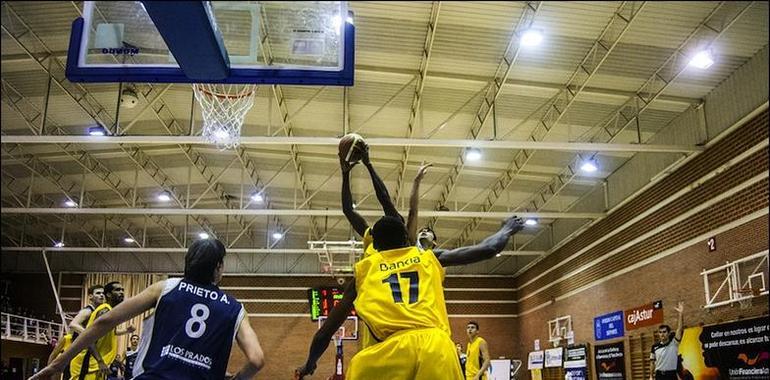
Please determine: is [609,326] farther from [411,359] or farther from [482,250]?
[411,359]

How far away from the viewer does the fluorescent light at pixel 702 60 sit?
12.2 m

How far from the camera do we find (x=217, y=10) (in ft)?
19.6

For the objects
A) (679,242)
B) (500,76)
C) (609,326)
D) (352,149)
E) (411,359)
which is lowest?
(411,359)

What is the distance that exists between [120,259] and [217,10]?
26.4 metres

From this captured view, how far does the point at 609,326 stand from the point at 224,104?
11.6m

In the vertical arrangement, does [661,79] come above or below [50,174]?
below

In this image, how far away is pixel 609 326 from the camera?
18.5m

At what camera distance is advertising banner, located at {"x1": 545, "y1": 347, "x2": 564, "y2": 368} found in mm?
21603

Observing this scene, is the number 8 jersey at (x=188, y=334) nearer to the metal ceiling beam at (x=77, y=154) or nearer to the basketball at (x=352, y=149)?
the basketball at (x=352, y=149)

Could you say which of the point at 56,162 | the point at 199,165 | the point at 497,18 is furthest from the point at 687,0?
the point at 56,162

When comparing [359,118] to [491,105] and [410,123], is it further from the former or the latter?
[491,105]

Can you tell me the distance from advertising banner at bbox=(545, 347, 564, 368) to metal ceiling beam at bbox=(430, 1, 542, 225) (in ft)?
21.3

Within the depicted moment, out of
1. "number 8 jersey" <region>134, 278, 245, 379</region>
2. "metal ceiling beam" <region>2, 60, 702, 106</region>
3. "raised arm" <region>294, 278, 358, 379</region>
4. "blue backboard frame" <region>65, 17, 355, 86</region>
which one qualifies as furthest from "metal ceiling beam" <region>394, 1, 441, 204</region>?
"number 8 jersey" <region>134, 278, 245, 379</region>

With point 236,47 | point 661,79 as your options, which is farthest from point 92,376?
point 661,79
